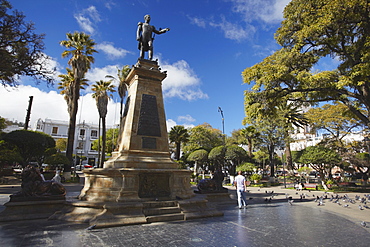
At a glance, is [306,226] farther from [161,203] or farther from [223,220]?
[161,203]

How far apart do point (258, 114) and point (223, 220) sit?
1291 centimetres

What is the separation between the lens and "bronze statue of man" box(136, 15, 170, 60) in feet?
33.0

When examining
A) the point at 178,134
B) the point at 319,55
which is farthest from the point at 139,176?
the point at 178,134

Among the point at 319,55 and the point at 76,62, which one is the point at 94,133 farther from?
the point at 319,55

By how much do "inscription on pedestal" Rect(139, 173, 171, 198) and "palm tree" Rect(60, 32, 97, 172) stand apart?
17375 millimetres

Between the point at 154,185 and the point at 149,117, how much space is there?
2.86 meters

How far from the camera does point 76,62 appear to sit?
22344 mm

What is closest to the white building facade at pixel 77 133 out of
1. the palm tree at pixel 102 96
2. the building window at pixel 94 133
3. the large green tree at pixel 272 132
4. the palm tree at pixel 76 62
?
the building window at pixel 94 133

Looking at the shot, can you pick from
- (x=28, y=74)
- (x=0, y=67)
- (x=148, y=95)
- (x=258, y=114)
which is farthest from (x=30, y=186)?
(x=258, y=114)

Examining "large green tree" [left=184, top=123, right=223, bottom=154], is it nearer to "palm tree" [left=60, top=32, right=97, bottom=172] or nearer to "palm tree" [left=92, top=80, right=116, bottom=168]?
"palm tree" [left=92, top=80, right=116, bottom=168]

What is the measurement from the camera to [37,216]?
656 centimetres

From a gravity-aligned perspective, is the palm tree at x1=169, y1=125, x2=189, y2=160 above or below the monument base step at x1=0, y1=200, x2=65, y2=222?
above

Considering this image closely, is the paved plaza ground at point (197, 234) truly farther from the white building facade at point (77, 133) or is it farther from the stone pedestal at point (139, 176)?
the white building facade at point (77, 133)

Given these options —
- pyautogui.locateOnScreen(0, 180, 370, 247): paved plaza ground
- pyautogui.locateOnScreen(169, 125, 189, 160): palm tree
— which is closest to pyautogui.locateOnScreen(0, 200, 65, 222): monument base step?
pyautogui.locateOnScreen(0, 180, 370, 247): paved plaza ground
